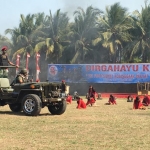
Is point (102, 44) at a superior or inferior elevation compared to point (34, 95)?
superior

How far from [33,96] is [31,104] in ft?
1.09

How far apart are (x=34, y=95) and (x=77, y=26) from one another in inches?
1175

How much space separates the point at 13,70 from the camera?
1602cm

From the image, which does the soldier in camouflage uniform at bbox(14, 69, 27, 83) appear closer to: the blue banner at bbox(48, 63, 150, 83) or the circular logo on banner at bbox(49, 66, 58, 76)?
the blue banner at bbox(48, 63, 150, 83)

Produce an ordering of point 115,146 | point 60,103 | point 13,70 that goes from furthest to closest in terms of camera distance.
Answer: point 13,70 → point 60,103 → point 115,146

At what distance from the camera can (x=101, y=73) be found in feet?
117

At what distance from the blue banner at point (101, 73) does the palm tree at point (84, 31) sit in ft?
17.9

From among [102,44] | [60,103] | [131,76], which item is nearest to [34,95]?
[60,103]

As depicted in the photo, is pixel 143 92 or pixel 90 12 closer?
pixel 143 92

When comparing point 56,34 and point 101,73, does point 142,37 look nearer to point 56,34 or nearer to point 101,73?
point 101,73

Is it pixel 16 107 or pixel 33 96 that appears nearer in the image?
pixel 33 96

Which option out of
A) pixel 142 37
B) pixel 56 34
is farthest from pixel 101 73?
pixel 56 34

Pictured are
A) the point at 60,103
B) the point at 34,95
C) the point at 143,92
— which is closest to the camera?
the point at 34,95

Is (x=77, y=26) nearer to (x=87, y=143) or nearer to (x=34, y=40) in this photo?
(x=34, y=40)
